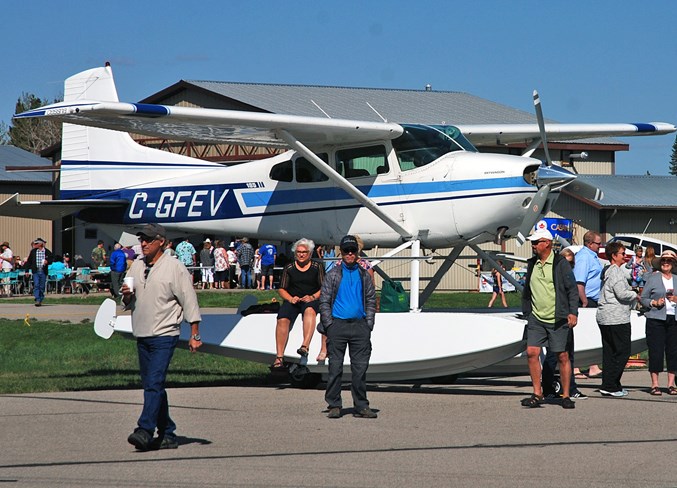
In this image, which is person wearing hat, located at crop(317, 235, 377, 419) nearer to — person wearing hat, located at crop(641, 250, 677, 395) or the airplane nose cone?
person wearing hat, located at crop(641, 250, 677, 395)

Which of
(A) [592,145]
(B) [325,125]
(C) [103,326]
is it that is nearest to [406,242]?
(B) [325,125]

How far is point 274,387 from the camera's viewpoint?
12469mm

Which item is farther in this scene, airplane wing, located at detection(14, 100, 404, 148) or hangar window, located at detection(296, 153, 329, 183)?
hangar window, located at detection(296, 153, 329, 183)

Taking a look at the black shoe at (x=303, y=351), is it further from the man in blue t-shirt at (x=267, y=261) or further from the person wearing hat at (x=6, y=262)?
the person wearing hat at (x=6, y=262)

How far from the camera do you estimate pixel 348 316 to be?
399 inches

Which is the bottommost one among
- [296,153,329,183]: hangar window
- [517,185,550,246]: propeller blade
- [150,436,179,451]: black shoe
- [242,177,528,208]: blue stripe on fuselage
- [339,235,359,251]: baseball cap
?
[150,436,179,451]: black shoe

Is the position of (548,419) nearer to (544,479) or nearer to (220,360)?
(544,479)

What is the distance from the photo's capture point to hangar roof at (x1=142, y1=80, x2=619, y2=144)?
1612 inches

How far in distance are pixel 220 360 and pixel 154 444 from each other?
777 cm

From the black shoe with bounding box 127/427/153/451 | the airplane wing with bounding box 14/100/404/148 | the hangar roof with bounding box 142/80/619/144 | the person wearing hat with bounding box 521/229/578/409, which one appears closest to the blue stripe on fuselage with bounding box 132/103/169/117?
the airplane wing with bounding box 14/100/404/148

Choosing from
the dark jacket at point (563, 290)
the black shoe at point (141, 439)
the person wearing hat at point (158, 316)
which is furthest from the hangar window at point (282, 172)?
the black shoe at point (141, 439)

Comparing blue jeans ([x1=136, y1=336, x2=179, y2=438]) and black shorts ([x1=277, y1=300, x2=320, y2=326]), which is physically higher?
black shorts ([x1=277, y1=300, x2=320, y2=326])

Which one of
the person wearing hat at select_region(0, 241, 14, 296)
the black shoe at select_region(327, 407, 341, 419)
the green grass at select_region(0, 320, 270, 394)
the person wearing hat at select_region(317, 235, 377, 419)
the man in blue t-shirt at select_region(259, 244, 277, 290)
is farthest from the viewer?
the person wearing hat at select_region(0, 241, 14, 296)

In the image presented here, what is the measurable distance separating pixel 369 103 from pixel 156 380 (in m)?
37.5
